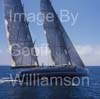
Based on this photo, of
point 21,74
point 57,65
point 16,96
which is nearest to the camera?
point 16,96

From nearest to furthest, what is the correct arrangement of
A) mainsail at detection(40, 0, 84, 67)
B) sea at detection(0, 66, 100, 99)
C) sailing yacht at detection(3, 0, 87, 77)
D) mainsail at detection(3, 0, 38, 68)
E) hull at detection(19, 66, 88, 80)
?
sea at detection(0, 66, 100, 99) < hull at detection(19, 66, 88, 80) < sailing yacht at detection(3, 0, 87, 77) < mainsail at detection(3, 0, 38, 68) < mainsail at detection(40, 0, 84, 67)

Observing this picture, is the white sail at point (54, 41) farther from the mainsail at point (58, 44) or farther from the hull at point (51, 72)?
the hull at point (51, 72)

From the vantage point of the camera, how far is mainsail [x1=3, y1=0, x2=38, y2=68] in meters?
68.2

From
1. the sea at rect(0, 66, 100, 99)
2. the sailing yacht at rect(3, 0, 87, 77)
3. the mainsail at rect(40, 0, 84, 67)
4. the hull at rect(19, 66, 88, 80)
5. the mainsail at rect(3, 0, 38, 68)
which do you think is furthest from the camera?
the mainsail at rect(40, 0, 84, 67)

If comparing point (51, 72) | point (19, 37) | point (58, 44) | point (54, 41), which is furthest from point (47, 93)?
point (54, 41)

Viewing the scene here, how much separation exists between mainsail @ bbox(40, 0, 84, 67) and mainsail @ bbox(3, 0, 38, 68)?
3.30 metres

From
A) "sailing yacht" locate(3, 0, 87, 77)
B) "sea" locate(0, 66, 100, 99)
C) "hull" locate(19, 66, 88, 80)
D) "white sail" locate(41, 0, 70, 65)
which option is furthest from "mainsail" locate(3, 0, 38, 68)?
"sea" locate(0, 66, 100, 99)

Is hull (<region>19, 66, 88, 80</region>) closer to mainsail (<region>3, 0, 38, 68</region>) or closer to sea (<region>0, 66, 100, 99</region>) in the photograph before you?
mainsail (<region>3, 0, 38, 68</region>)

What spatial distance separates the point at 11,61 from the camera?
226ft

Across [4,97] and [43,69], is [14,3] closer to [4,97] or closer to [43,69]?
[43,69]

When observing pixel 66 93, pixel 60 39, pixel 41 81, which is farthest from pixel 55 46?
pixel 66 93

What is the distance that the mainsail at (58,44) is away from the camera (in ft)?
231

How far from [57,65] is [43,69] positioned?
3.80 meters

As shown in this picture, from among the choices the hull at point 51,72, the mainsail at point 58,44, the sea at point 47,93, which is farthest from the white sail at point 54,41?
the sea at point 47,93
